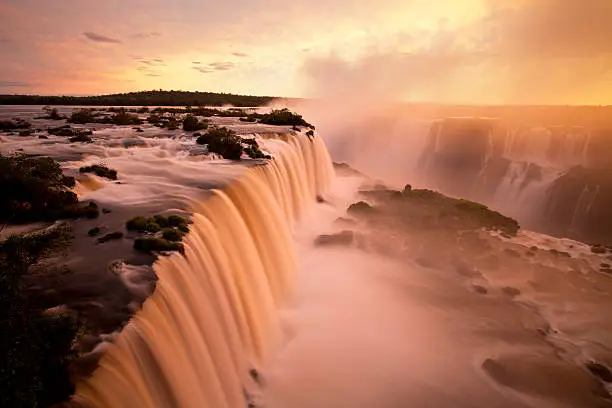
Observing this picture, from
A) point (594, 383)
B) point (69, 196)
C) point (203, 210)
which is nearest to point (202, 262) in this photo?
point (203, 210)

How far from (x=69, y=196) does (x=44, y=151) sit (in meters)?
7.72

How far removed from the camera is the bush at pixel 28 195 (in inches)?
397

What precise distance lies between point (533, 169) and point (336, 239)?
30.8 metres

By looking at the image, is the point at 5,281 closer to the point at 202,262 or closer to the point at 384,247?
the point at 202,262

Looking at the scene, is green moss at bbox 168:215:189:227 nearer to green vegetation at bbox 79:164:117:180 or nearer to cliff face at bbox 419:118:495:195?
green vegetation at bbox 79:164:117:180

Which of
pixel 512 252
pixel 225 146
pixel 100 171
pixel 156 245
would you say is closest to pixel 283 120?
pixel 225 146

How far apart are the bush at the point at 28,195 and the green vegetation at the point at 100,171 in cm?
236

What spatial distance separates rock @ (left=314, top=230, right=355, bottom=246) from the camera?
72.3ft

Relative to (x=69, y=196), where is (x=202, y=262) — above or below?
below

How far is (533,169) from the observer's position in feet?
Result: 141

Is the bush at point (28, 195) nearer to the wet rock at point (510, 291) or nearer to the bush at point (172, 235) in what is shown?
the bush at point (172, 235)

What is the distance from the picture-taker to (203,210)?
11695mm

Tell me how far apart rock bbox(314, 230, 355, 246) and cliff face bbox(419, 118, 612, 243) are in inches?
885

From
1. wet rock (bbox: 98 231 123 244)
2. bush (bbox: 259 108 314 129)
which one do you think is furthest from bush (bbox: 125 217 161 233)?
bush (bbox: 259 108 314 129)
